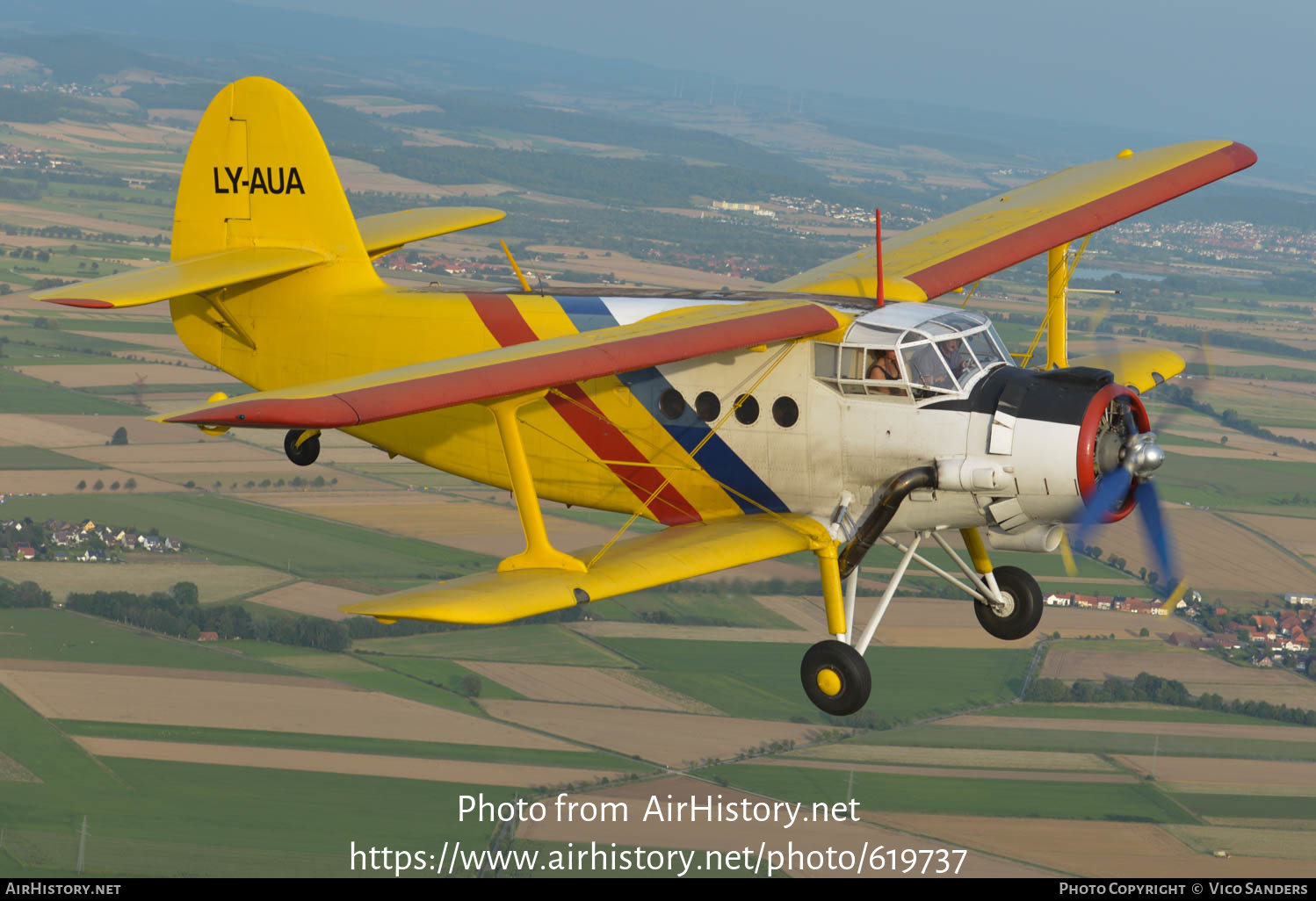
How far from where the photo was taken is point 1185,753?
6588 cm

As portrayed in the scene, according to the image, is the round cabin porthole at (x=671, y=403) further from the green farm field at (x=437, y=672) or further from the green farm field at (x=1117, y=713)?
the green farm field at (x=1117, y=713)

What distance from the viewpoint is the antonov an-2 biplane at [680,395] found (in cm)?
1616

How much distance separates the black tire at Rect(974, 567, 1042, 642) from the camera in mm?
19125

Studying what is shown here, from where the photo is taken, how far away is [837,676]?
56.0 feet

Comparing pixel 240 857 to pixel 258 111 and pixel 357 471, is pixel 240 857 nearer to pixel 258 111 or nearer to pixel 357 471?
pixel 258 111

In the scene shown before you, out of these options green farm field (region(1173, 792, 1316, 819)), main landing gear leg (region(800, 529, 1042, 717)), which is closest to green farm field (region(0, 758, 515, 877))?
green farm field (region(1173, 792, 1316, 819))

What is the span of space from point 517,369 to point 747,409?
3.50 m

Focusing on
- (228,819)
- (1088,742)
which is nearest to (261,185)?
(228,819)

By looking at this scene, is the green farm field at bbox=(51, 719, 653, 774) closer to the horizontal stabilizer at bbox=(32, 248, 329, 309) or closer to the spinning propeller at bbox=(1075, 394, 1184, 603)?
the horizontal stabilizer at bbox=(32, 248, 329, 309)

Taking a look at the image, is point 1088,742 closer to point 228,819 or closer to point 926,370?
point 228,819

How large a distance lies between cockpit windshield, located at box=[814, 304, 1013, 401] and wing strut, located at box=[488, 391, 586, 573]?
3.56 m

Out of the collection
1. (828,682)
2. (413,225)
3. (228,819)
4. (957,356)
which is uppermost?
(413,225)

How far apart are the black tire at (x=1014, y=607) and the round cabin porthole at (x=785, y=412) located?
11.9 ft

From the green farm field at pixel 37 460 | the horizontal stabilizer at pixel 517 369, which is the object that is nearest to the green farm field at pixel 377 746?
the green farm field at pixel 37 460
